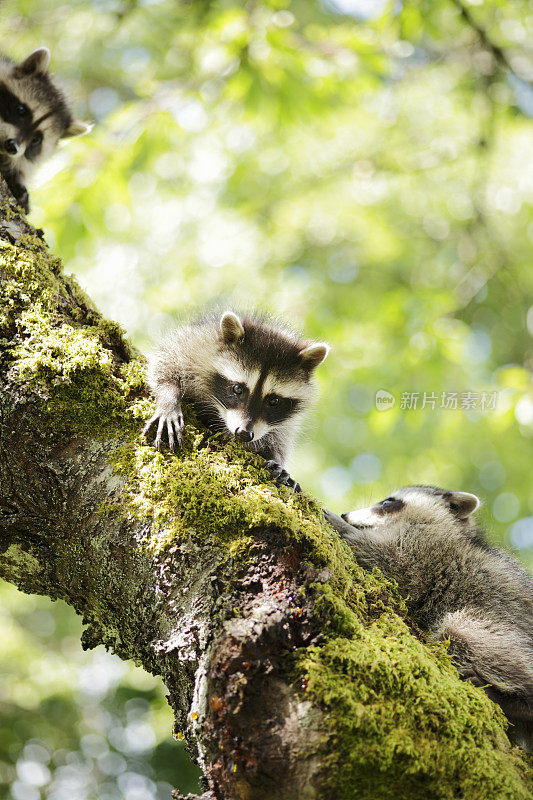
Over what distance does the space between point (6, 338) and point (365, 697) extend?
5.22ft

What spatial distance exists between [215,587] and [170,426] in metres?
0.72

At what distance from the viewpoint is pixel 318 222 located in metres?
10.2

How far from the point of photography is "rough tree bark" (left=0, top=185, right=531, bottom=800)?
62.4 inches

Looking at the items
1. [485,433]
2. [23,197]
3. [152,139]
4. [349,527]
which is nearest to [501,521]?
[485,433]

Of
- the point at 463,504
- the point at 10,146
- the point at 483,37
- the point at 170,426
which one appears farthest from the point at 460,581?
the point at 483,37

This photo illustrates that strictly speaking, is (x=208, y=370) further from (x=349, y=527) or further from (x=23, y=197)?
(x=23, y=197)

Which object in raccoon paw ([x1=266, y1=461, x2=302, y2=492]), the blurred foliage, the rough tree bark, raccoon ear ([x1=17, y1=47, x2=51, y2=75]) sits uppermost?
raccoon ear ([x1=17, y1=47, x2=51, y2=75])

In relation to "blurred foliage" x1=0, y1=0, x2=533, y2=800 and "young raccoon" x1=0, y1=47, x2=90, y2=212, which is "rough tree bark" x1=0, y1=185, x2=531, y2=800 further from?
"young raccoon" x1=0, y1=47, x2=90, y2=212

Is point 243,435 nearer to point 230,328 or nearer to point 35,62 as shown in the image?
point 230,328

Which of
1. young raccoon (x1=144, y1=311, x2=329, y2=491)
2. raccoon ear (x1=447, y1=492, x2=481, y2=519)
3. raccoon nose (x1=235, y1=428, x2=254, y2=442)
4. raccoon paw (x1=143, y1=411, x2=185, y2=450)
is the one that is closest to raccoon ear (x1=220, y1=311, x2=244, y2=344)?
young raccoon (x1=144, y1=311, x2=329, y2=491)

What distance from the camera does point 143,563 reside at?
1966 mm

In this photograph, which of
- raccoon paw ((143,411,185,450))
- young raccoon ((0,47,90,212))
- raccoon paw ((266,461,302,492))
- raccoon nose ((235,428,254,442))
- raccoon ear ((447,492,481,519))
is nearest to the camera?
raccoon paw ((143,411,185,450))

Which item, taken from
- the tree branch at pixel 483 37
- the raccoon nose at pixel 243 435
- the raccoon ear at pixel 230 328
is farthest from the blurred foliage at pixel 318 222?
the raccoon nose at pixel 243 435

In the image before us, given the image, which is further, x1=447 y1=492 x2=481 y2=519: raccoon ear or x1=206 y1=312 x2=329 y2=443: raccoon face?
x1=447 y1=492 x2=481 y2=519: raccoon ear
